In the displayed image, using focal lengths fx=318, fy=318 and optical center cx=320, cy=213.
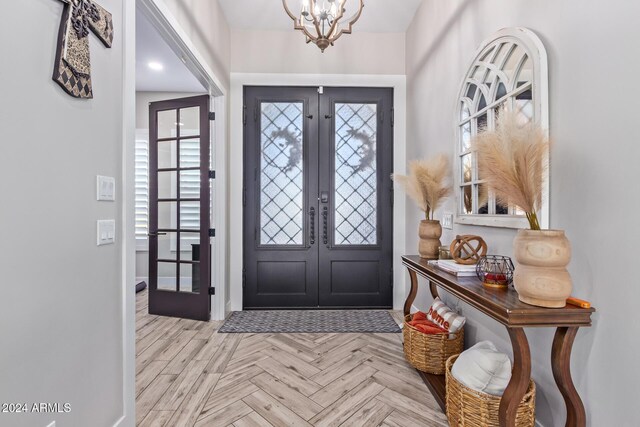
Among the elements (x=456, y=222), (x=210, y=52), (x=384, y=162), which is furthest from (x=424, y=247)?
(x=210, y=52)

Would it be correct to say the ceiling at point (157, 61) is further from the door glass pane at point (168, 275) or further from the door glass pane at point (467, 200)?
the door glass pane at point (467, 200)

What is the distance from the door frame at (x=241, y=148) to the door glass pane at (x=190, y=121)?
1.17 ft

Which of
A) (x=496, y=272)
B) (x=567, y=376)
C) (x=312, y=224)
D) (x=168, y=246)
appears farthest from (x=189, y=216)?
(x=567, y=376)

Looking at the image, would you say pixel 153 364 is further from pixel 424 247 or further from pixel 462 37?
pixel 462 37

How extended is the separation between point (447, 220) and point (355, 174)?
4.32 feet

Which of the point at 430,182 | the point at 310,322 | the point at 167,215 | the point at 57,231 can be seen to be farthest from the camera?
the point at 167,215

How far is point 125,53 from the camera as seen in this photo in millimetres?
1505

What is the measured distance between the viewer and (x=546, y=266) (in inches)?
45.8

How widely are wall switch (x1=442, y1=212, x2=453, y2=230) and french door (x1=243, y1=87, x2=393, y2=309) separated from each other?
1.04 metres

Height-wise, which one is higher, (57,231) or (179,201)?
(179,201)

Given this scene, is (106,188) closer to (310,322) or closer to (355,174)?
(310,322)

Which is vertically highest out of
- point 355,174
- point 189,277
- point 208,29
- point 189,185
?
point 208,29

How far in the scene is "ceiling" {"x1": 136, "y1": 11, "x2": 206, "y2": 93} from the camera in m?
3.08

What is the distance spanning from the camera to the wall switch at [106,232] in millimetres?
1339
